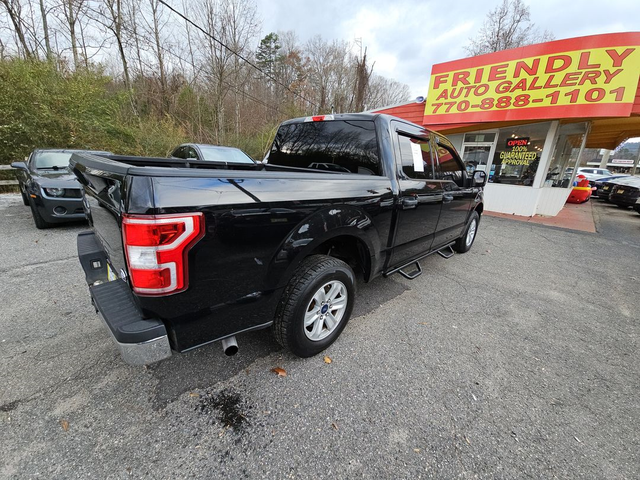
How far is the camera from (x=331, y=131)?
9.15 ft

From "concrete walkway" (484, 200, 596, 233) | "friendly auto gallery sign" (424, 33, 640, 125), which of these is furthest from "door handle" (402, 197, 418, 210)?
"concrete walkway" (484, 200, 596, 233)

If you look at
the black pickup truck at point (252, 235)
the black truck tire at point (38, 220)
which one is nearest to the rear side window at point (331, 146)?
the black pickup truck at point (252, 235)

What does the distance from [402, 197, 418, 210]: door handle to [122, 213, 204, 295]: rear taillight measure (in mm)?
1944

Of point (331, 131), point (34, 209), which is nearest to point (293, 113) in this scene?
point (34, 209)

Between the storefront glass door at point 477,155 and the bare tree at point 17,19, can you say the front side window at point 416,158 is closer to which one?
the storefront glass door at point 477,155

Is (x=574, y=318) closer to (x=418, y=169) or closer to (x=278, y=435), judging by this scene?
(x=418, y=169)

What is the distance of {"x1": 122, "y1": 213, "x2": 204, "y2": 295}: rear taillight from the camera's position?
1.23 meters

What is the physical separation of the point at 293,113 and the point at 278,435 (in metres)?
19.9

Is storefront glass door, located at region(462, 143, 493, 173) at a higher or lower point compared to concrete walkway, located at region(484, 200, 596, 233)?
higher

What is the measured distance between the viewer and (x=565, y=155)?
9141 millimetres

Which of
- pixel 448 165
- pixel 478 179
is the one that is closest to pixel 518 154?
pixel 478 179

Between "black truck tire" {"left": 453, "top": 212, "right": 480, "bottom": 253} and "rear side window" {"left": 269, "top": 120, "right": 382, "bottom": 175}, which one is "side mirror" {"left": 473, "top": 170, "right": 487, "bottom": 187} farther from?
"rear side window" {"left": 269, "top": 120, "right": 382, "bottom": 175}

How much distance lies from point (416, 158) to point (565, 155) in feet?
31.9

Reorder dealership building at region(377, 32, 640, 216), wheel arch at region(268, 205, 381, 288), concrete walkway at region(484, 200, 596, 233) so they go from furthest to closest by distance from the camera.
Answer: concrete walkway at region(484, 200, 596, 233) → dealership building at region(377, 32, 640, 216) → wheel arch at region(268, 205, 381, 288)
